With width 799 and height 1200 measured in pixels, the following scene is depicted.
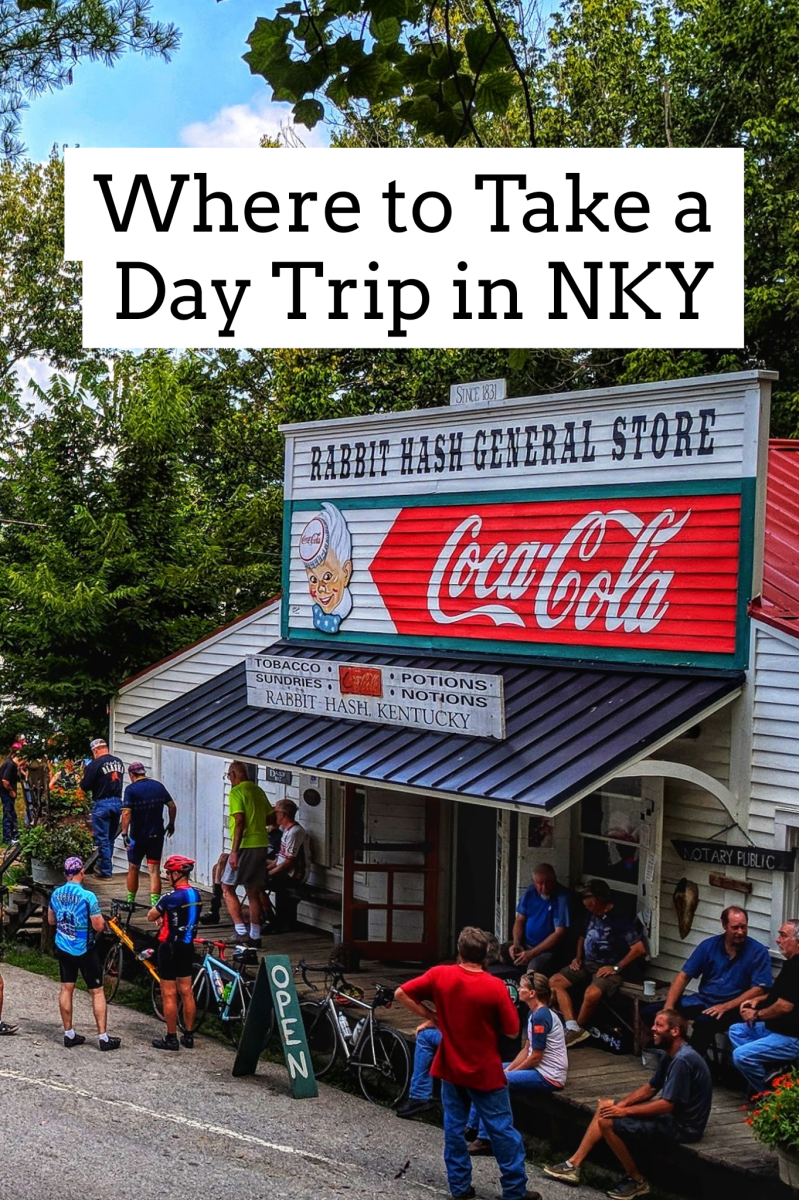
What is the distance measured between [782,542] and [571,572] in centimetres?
193

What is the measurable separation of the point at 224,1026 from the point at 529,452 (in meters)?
5.92

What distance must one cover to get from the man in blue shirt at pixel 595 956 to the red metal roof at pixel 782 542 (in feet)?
8.53

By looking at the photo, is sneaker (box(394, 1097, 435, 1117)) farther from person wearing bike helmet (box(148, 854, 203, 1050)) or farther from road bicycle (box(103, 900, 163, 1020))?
road bicycle (box(103, 900, 163, 1020))

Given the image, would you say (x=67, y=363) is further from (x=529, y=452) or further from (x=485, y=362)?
(x=529, y=452)

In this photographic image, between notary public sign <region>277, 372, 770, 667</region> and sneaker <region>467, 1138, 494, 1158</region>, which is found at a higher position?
notary public sign <region>277, 372, 770, 667</region>

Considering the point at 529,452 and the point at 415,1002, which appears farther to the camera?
the point at 529,452

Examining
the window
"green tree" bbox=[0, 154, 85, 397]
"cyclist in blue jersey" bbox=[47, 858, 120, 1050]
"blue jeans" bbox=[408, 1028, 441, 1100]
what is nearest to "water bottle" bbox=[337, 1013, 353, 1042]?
"blue jeans" bbox=[408, 1028, 441, 1100]

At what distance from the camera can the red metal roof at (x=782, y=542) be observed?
11.2m

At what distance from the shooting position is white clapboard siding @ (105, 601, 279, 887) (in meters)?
17.8

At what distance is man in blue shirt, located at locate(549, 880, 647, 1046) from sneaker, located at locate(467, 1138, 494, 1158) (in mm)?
1471

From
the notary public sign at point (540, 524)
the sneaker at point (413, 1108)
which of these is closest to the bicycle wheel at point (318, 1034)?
the sneaker at point (413, 1108)

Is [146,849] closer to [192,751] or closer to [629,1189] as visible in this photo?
[192,751]

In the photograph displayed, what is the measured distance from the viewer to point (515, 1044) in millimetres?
11234

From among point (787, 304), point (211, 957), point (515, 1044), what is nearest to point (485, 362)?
point (787, 304)
